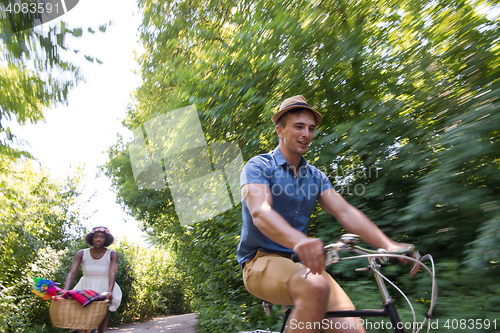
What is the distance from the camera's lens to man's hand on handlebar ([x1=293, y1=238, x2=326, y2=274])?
4.63 ft

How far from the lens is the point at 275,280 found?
1.70 m

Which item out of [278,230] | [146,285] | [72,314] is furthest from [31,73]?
[146,285]

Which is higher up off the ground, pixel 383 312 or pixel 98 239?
pixel 98 239

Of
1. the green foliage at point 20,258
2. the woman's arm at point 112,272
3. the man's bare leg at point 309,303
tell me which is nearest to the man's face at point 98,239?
the woman's arm at point 112,272

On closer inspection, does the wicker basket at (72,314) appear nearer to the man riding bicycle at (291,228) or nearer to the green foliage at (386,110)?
the green foliage at (386,110)

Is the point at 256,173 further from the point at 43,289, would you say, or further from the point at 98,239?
the point at 98,239

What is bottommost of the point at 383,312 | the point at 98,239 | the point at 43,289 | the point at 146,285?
the point at 146,285

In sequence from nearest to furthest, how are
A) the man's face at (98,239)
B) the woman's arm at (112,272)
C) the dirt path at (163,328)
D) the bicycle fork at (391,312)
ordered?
the bicycle fork at (391,312) → the woman's arm at (112,272) → the man's face at (98,239) → the dirt path at (163,328)

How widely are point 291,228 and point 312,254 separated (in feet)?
0.72

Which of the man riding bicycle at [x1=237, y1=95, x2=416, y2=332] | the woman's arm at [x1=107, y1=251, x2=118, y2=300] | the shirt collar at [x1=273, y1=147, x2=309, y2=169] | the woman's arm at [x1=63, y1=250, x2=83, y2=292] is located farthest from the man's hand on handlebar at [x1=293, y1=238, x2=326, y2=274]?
the woman's arm at [x1=63, y1=250, x2=83, y2=292]

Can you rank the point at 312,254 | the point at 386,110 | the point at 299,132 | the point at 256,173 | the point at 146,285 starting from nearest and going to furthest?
the point at 312,254 < the point at 256,173 < the point at 299,132 < the point at 386,110 < the point at 146,285

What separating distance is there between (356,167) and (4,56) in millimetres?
4011

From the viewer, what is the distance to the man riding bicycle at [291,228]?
149cm

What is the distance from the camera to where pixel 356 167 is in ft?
10.9
